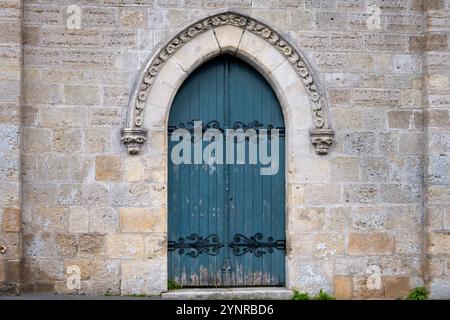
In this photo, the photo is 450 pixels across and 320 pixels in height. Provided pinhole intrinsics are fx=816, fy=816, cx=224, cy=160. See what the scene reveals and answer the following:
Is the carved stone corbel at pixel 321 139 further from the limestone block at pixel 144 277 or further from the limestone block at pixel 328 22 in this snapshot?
the limestone block at pixel 144 277

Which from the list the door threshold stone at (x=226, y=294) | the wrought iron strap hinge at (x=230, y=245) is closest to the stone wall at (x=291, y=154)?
the door threshold stone at (x=226, y=294)

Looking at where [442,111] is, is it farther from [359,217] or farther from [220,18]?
[220,18]

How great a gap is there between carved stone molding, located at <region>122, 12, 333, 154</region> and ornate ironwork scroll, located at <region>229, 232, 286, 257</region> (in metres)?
1.09

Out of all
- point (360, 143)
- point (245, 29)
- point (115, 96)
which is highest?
point (245, 29)

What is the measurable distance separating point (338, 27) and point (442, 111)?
55.9 inches

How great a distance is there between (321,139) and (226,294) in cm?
189

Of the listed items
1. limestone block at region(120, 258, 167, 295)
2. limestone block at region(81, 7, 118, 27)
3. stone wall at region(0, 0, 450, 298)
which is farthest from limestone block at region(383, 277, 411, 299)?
limestone block at region(81, 7, 118, 27)

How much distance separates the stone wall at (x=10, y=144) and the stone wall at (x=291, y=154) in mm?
14

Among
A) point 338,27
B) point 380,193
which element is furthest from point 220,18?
A: point 380,193

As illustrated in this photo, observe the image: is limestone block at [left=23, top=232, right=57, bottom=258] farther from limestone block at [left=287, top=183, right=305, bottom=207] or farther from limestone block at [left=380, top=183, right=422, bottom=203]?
limestone block at [left=380, top=183, right=422, bottom=203]

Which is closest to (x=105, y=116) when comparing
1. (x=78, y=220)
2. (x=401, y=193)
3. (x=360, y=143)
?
(x=78, y=220)

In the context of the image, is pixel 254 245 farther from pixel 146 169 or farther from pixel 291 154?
pixel 146 169

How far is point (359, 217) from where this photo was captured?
8.64 m

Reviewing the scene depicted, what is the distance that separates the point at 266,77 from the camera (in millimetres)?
8758
